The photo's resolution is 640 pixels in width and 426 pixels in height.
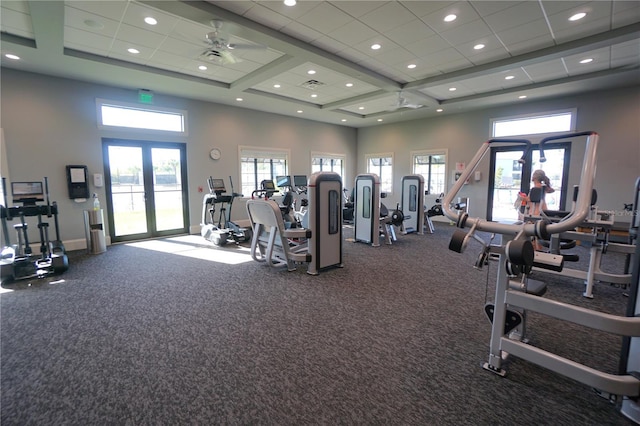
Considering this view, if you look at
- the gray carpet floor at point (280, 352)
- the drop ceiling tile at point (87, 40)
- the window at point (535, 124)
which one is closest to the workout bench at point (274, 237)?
the gray carpet floor at point (280, 352)

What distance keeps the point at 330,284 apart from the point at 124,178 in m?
5.48

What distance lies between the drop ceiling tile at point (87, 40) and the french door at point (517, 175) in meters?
8.76

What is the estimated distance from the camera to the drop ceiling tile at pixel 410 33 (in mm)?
4105

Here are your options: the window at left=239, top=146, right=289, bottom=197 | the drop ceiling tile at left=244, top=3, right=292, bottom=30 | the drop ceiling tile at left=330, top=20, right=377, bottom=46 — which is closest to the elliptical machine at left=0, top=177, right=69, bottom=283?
the drop ceiling tile at left=244, top=3, right=292, bottom=30

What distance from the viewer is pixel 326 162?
10875 millimetres

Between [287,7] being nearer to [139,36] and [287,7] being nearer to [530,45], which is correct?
[139,36]

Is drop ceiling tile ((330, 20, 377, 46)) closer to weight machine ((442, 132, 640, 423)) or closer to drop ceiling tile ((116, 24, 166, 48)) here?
drop ceiling tile ((116, 24, 166, 48))

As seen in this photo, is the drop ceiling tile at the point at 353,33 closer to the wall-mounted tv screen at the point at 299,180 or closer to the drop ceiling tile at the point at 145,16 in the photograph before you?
the drop ceiling tile at the point at 145,16

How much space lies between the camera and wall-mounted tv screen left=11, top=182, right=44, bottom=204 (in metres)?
4.50

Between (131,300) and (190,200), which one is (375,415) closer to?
(131,300)

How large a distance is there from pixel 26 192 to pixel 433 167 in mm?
9759

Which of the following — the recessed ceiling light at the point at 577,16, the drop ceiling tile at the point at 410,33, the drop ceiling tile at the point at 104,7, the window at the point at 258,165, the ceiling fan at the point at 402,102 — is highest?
the drop ceiling tile at the point at 410,33

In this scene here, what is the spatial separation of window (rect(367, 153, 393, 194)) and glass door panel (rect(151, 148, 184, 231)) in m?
6.52

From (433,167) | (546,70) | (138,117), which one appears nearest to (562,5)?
(546,70)
